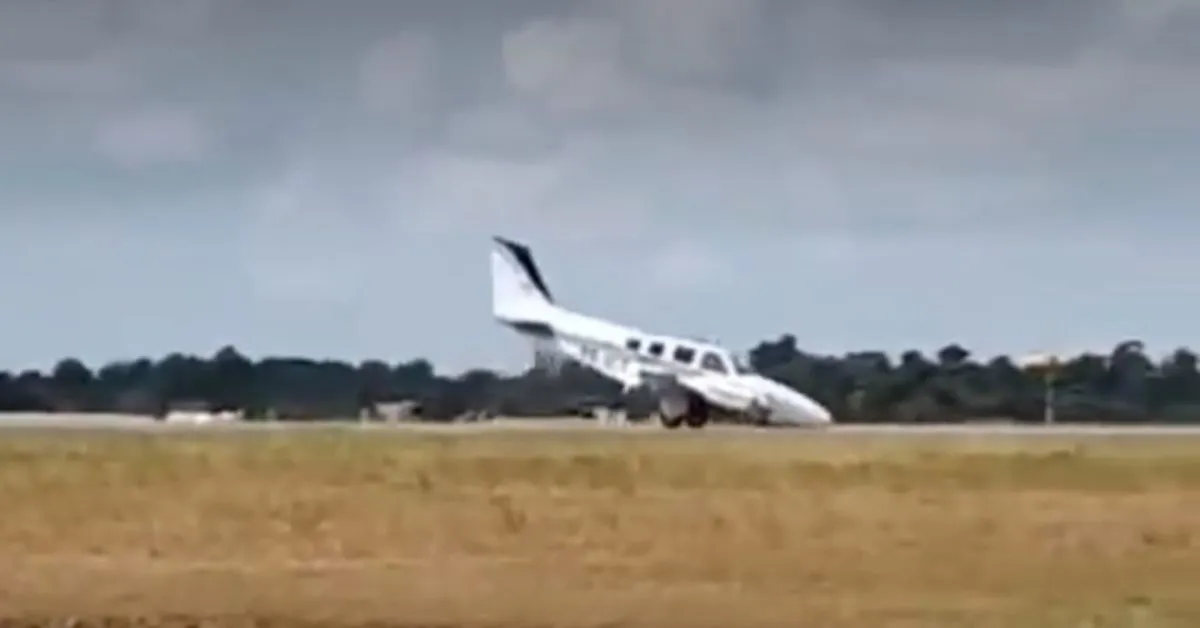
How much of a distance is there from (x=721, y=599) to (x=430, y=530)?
5698 millimetres

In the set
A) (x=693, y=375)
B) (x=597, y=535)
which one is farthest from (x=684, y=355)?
(x=597, y=535)

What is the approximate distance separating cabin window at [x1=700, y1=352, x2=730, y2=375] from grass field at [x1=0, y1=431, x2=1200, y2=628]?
22.7 meters

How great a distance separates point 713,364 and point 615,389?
22.7 feet

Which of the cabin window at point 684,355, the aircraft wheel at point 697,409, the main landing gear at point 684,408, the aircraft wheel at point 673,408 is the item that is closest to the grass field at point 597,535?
the aircraft wheel at point 673,408

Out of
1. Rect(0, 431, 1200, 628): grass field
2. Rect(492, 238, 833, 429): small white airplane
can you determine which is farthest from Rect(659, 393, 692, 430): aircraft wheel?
Rect(0, 431, 1200, 628): grass field

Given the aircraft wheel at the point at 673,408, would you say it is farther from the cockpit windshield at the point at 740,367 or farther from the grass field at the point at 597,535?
the grass field at the point at 597,535

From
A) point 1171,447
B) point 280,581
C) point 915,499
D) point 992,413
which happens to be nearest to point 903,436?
point 1171,447

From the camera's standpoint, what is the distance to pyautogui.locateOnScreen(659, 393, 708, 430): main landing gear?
5725cm

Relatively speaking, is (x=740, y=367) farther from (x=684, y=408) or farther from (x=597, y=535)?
(x=597, y=535)

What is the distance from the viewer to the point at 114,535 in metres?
25.5

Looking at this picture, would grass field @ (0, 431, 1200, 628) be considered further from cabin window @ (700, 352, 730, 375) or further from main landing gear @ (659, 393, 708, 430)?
cabin window @ (700, 352, 730, 375)

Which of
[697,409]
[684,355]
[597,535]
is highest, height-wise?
[684,355]

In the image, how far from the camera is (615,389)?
6531 centimetres

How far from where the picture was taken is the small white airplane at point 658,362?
2274 inches
